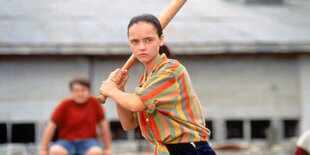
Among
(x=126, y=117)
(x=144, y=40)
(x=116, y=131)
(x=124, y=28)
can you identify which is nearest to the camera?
(x=144, y=40)

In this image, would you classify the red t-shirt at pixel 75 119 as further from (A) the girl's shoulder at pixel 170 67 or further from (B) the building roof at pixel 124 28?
(A) the girl's shoulder at pixel 170 67

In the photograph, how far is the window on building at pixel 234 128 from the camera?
8.21 m

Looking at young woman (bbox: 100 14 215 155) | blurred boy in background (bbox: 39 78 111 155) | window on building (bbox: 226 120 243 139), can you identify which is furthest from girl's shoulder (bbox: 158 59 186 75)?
window on building (bbox: 226 120 243 139)

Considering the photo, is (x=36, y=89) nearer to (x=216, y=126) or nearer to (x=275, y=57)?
(x=216, y=126)

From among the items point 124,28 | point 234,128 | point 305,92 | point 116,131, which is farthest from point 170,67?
point 305,92

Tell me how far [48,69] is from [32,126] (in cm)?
85

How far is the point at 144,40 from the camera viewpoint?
2.85 meters

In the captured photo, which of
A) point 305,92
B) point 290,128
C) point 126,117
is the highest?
point 305,92

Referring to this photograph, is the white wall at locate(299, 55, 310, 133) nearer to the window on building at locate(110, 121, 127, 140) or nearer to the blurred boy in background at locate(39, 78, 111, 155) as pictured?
the window on building at locate(110, 121, 127, 140)

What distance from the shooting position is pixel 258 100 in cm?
820

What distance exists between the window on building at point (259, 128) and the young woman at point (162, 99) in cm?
542

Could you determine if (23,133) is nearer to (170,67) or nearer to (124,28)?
(124,28)

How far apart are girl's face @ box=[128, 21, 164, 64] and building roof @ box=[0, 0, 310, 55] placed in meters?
4.52

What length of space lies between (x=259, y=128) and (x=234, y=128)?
0.38 metres
